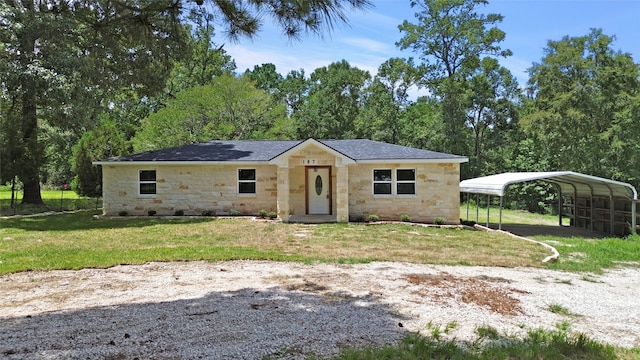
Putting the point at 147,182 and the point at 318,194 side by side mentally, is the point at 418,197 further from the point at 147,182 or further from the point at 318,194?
the point at 147,182

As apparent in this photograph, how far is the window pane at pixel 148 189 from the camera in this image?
17641 millimetres

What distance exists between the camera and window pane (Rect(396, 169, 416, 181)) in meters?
16.5

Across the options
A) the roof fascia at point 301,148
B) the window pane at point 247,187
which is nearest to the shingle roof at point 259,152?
the roof fascia at point 301,148

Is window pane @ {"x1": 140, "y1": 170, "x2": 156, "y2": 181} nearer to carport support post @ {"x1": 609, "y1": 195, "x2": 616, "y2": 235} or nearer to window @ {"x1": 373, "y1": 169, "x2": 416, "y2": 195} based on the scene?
window @ {"x1": 373, "y1": 169, "x2": 416, "y2": 195}

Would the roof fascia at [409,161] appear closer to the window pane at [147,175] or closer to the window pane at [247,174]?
the window pane at [247,174]

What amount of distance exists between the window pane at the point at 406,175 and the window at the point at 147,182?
9.83 metres

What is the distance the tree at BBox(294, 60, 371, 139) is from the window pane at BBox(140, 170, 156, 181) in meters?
17.5

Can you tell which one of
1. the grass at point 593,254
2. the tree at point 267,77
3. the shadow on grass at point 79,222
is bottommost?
the grass at point 593,254

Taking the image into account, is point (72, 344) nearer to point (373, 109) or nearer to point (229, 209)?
point (229, 209)

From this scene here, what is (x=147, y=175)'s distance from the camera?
17.6 metres

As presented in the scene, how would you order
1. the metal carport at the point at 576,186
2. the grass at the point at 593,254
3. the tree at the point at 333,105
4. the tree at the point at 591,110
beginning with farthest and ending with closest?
the tree at the point at 333,105
the tree at the point at 591,110
the metal carport at the point at 576,186
the grass at the point at 593,254

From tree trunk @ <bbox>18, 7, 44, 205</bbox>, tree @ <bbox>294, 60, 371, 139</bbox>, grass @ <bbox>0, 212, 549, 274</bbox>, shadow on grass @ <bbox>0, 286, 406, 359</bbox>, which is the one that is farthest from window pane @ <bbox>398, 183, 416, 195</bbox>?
tree @ <bbox>294, 60, 371, 139</bbox>

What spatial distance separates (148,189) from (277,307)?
13868 mm

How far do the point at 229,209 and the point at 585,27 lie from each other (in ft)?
80.4
